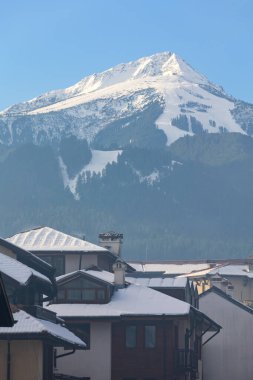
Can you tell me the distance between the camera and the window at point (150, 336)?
7025cm

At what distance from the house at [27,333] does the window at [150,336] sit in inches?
585

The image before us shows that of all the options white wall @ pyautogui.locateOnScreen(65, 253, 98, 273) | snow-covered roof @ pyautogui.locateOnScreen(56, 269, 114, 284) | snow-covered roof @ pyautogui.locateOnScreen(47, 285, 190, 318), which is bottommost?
snow-covered roof @ pyautogui.locateOnScreen(47, 285, 190, 318)

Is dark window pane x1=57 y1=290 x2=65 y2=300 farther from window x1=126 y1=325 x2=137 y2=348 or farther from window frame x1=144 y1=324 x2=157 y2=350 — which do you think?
window frame x1=144 y1=324 x2=157 y2=350

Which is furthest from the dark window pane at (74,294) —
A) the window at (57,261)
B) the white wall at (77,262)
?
the white wall at (77,262)

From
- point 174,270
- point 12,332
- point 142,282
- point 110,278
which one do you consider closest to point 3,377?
point 12,332

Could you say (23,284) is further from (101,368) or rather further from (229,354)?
(229,354)

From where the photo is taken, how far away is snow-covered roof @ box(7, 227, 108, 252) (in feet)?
277

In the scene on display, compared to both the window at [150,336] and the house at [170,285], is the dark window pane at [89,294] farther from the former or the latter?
the house at [170,285]

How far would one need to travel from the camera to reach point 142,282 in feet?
267

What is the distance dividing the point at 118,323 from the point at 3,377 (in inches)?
864

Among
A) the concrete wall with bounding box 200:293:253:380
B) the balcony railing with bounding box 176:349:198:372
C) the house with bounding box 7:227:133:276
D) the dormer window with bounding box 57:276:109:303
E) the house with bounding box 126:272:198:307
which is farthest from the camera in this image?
the concrete wall with bounding box 200:293:253:380

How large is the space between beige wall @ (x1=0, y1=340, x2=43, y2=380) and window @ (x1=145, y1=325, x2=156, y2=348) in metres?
21.3

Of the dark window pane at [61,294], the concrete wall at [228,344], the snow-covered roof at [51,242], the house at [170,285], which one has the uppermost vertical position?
the snow-covered roof at [51,242]

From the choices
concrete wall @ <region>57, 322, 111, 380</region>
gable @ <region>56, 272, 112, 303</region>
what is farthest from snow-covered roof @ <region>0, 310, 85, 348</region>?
gable @ <region>56, 272, 112, 303</region>
